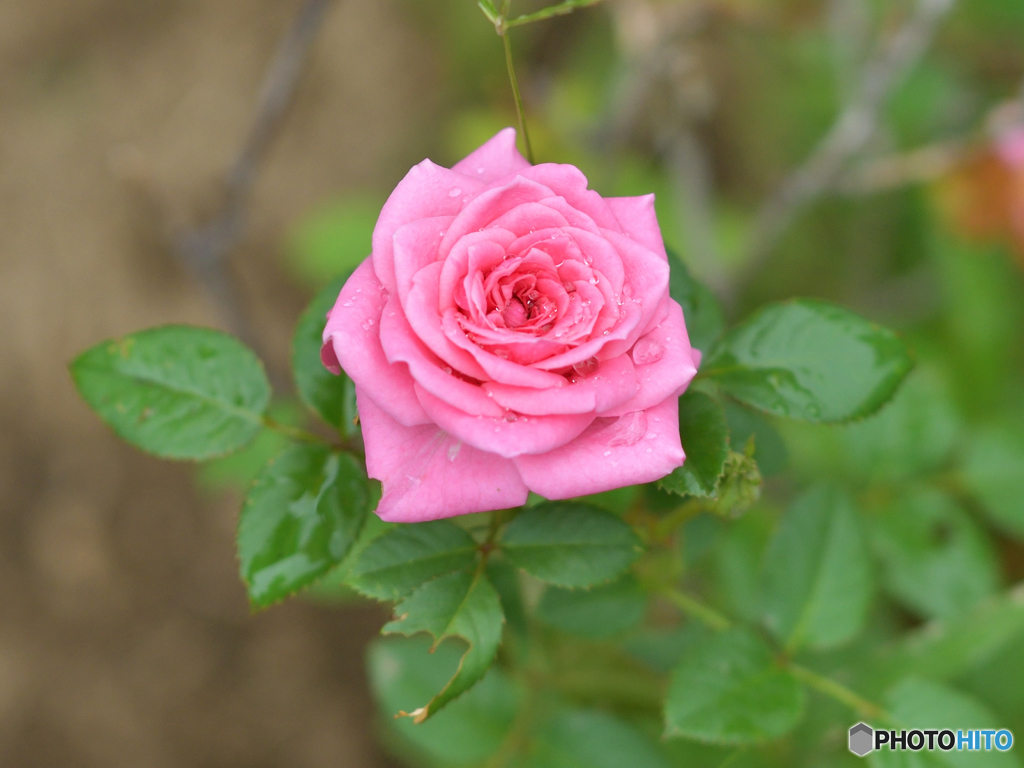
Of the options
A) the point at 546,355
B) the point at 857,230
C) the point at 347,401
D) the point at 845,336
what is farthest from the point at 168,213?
the point at 857,230

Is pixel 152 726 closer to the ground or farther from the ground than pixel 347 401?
closer to the ground

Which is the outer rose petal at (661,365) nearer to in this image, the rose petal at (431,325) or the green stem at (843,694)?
the rose petal at (431,325)

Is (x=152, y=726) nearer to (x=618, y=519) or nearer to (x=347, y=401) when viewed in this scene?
(x=347, y=401)

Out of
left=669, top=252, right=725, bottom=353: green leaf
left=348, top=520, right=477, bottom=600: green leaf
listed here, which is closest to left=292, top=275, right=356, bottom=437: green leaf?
left=348, top=520, right=477, bottom=600: green leaf

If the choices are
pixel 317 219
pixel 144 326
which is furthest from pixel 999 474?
pixel 144 326

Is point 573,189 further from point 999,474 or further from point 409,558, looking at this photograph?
point 999,474
